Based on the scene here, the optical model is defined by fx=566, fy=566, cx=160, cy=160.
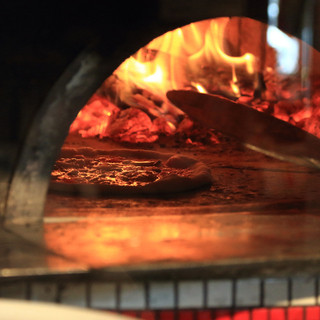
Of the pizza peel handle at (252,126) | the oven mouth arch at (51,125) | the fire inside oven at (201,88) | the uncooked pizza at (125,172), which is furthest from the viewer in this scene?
the fire inside oven at (201,88)

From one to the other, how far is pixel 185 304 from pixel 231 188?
1.16 meters

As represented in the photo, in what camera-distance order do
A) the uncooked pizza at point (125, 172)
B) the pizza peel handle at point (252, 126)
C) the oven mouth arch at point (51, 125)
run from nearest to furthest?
1. the oven mouth arch at point (51, 125)
2. the uncooked pizza at point (125, 172)
3. the pizza peel handle at point (252, 126)

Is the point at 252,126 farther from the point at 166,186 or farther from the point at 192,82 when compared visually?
the point at 166,186

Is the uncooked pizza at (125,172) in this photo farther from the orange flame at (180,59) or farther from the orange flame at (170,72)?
the orange flame at (180,59)

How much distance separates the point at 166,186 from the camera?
241cm

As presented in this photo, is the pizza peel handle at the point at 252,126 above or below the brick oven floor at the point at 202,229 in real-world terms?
above

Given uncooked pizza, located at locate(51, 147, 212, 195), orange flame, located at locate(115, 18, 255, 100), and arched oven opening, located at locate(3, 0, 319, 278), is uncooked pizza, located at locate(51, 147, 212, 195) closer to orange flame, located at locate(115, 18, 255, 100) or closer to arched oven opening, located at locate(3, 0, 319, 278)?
arched oven opening, located at locate(3, 0, 319, 278)

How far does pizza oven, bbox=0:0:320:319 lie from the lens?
1389mm

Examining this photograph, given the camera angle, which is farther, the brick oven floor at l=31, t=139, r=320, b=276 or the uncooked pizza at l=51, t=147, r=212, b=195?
the uncooked pizza at l=51, t=147, r=212, b=195

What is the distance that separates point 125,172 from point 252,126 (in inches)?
26.2

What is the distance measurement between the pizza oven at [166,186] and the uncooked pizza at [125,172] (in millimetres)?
16

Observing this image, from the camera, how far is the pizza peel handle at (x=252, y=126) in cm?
276

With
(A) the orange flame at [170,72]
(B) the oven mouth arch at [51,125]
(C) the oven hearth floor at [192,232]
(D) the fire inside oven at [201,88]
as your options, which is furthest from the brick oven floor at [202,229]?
(A) the orange flame at [170,72]

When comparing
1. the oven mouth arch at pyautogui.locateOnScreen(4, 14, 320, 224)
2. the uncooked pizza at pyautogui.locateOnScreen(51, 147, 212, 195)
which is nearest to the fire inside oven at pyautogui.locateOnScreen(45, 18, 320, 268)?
the uncooked pizza at pyautogui.locateOnScreen(51, 147, 212, 195)
